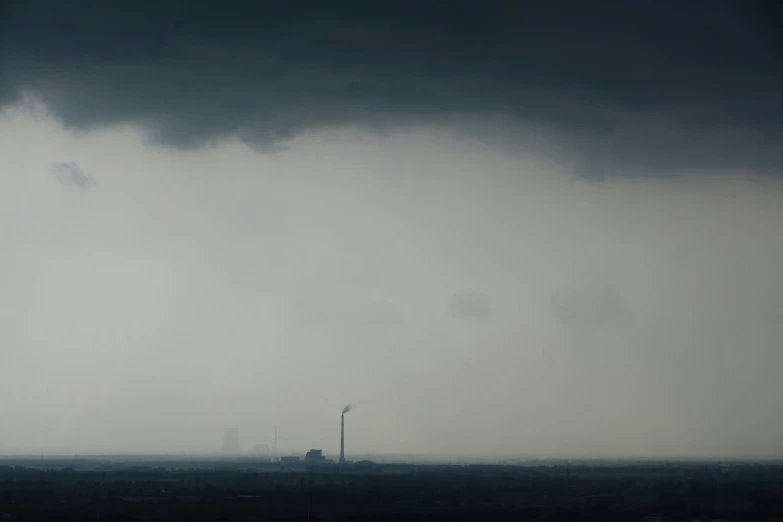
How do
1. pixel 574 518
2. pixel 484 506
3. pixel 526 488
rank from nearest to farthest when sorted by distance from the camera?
1. pixel 574 518
2. pixel 484 506
3. pixel 526 488

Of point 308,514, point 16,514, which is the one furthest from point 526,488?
point 16,514

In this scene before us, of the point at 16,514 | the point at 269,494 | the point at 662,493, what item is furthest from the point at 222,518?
the point at 662,493

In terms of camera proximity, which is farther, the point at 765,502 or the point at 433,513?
the point at 765,502

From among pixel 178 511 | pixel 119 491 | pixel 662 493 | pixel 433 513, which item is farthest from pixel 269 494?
pixel 662 493

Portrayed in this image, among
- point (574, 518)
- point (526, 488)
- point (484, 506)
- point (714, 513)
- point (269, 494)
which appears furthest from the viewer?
point (526, 488)

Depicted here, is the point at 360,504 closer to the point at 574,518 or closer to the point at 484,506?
the point at 484,506

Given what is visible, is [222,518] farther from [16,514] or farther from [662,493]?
[662,493]

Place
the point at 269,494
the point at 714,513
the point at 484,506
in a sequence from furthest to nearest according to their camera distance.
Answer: the point at 269,494 < the point at 484,506 < the point at 714,513

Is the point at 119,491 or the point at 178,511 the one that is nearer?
the point at 178,511
